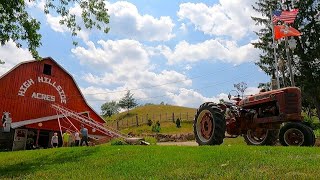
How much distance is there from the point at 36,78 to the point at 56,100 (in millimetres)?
3253

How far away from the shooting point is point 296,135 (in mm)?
13172

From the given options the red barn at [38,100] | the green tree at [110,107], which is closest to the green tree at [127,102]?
the green tree at [110,107]

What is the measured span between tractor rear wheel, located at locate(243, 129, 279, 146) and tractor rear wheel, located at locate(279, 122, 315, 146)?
205 cm

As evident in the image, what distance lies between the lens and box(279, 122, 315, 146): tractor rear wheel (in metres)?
12.7

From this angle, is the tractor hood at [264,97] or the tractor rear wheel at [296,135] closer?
the tractor rear wheel at [296,135]

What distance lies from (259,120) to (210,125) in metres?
1.91

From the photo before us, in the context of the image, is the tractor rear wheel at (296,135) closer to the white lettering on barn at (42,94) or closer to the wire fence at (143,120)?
the white lettering on barn at (42,94)

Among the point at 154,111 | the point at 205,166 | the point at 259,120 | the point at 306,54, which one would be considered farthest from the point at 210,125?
the point at 154,111

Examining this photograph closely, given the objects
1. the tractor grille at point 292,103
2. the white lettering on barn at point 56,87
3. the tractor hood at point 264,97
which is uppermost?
the white lettering on barn at point 56,87

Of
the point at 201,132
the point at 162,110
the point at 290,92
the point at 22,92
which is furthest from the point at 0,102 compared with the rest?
the point at 162,110

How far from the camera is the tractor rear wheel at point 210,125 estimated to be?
45.8ft

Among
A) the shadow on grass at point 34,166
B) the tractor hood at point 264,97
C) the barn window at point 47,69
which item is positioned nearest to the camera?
the shadow on grass at point 34,166

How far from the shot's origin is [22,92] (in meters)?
37.1

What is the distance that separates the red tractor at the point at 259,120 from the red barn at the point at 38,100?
25.8 m
